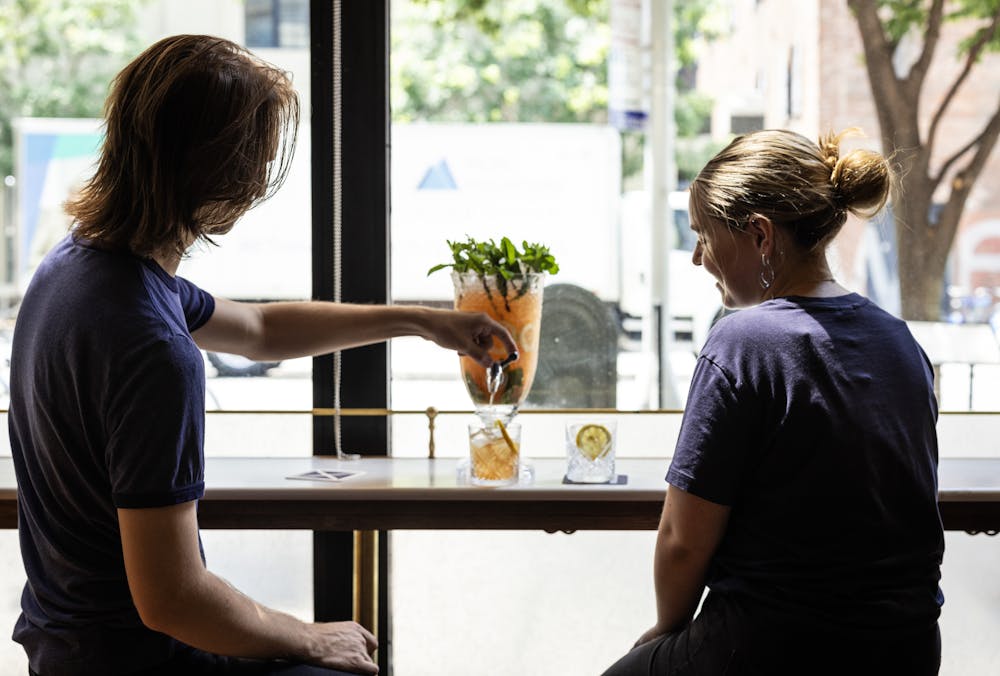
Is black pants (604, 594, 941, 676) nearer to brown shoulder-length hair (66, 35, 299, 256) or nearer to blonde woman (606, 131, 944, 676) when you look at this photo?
blonde woman (606, 131, 944, 676)

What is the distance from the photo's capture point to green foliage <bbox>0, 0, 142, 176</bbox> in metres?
2.51

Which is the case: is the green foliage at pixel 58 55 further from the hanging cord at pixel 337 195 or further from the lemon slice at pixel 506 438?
the lemon slice at pixel 506 438

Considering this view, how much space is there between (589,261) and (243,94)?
1.36 meters

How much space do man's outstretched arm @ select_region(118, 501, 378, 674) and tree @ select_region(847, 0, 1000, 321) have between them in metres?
1.78

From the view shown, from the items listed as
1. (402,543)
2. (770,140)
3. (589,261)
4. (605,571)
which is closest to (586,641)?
(605,571)

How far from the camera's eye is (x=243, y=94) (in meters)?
1.28

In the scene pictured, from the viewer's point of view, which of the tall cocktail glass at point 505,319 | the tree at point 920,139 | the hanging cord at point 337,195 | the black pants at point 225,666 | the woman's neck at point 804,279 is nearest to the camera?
the black pants at point 225,666

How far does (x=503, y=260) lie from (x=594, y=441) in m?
0.38

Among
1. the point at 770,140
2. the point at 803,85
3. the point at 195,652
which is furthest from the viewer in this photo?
the point at 803,85

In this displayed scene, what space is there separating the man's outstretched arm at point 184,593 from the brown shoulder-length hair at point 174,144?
1.03 feet

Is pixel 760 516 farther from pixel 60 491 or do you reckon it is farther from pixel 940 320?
pixel 940 320

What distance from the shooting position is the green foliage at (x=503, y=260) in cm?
204

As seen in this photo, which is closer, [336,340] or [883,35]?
[336,340]

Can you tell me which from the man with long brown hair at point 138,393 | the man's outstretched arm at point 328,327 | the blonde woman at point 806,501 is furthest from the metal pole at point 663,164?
the man with long brown hair at point 138,393
